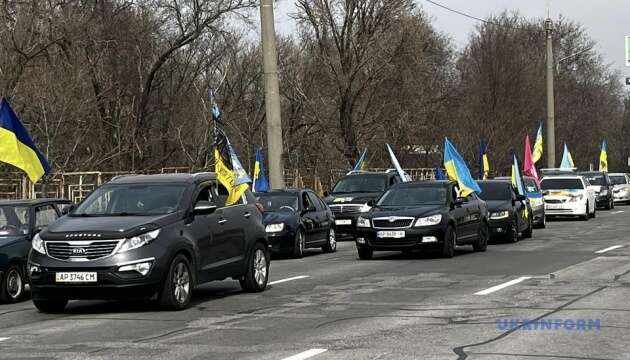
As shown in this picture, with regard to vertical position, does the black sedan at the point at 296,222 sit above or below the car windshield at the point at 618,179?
below

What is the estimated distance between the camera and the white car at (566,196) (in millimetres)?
36688

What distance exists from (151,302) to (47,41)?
78.0 feet

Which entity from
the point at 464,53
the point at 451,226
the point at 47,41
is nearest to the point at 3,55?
the point at 47,41

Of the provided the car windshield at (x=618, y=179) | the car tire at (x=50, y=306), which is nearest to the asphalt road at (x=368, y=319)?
the car tire at (x=50, y=306)

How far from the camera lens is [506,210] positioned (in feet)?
82.2

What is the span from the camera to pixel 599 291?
13.8 metres

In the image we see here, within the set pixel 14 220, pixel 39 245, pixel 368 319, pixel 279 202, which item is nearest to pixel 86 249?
pixel 39 245

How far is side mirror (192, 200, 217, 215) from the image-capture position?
12.7 m

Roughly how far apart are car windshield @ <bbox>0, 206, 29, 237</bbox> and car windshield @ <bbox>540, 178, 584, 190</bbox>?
84.7 feet

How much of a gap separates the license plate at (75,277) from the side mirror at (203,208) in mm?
1591

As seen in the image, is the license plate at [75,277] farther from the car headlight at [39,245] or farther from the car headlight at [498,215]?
the car headlight at [498,215]

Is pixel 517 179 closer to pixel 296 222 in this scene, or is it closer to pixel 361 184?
pixel 361 184

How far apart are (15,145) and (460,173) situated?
1027 centimetres

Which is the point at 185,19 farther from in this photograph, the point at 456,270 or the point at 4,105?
the point at 456,270
